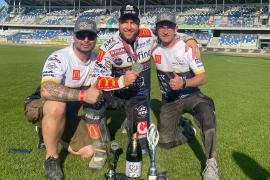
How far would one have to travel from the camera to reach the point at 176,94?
562cm

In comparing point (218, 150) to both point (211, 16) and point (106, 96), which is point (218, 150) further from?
point (211, 16)

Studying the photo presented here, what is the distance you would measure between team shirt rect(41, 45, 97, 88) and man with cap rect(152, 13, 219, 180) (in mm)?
1128

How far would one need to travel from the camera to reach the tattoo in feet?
14.1

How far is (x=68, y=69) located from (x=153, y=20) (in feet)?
177

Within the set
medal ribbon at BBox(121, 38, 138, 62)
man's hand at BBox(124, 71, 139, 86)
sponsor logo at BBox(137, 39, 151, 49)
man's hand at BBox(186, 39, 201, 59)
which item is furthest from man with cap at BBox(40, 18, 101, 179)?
man's hand at BBox(186, 39, 201, 59)

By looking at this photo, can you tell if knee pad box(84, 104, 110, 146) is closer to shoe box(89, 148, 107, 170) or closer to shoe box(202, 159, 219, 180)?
shoe box(89, 148, 107, 170)

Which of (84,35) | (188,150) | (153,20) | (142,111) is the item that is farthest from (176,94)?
(153,20)

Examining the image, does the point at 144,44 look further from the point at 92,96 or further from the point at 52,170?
the point at 52,170

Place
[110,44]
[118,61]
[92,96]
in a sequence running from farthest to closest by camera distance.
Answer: [118,61] < [110,44] < [92,96]

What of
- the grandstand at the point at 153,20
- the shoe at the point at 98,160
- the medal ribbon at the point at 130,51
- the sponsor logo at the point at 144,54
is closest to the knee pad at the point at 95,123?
the shoe at the point at 98,160

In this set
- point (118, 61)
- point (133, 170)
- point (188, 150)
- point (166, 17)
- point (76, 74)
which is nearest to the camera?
point (133, 170)

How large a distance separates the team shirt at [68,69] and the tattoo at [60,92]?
126mm

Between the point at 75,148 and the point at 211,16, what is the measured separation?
5449 cm

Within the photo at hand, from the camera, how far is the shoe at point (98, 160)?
452cm
